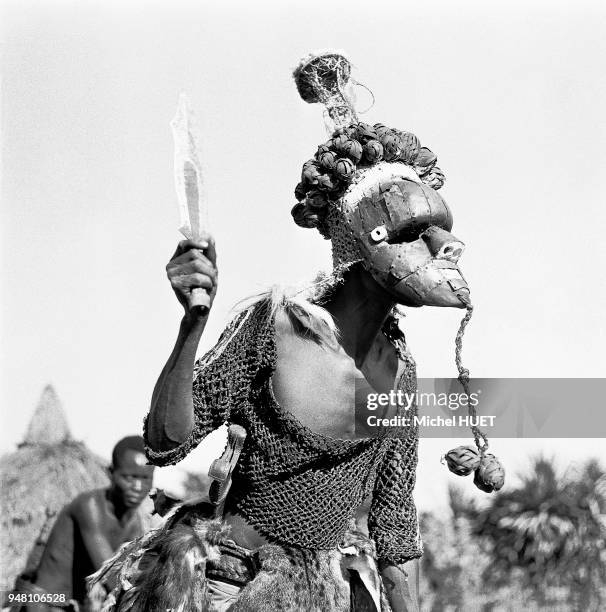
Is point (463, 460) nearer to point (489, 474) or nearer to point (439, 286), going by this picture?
point (489, 474)

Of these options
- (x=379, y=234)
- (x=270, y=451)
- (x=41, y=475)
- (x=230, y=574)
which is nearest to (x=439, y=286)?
(x=379, y=234)

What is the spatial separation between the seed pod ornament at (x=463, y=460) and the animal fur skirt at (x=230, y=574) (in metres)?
0.46

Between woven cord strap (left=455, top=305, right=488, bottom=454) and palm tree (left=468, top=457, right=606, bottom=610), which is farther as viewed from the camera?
palm tree (left=468, top=457, right=606, bottom=610)

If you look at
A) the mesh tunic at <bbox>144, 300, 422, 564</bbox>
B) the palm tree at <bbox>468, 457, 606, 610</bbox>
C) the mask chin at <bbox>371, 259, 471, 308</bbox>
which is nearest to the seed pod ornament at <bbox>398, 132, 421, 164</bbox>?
the mask chin at <bbox>371, 259, 471, 308</bbox>

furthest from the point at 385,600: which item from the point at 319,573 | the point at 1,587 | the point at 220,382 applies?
the point at 1,587

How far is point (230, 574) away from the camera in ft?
12.9

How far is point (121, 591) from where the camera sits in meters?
4.02

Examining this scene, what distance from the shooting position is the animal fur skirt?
12.6 ft

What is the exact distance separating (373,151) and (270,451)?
36.4 inches

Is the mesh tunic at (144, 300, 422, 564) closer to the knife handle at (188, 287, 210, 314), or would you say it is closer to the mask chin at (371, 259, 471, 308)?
the mask chin at (371, 259, 471, 308)

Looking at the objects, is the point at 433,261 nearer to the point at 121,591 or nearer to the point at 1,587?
the point at 121,591

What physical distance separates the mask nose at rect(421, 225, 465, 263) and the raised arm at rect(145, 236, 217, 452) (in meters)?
0.76

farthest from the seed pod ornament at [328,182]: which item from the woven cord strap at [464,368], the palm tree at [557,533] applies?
the palm tree at [557,533]

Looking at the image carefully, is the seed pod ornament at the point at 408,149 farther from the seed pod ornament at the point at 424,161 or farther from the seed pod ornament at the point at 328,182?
the seed pod ornament at the point at 328,182
